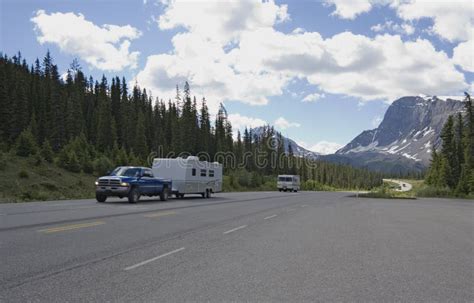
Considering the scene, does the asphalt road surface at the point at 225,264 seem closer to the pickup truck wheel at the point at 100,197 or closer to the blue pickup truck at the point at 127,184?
the blue pickup truck at the point at 127,184

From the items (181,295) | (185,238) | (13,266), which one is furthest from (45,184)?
(181,295)

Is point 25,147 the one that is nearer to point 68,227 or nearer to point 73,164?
point 73,164

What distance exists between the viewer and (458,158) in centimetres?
8188

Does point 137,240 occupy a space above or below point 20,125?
below

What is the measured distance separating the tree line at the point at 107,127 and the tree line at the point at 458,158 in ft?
108

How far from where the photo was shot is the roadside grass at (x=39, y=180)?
119 ft

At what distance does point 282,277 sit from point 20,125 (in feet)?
286

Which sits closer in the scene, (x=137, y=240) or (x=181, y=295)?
(x=181, y=295)

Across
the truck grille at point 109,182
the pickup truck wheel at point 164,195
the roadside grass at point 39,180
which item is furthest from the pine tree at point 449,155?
the truck grille at point 109,182

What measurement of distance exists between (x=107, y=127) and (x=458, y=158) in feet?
247

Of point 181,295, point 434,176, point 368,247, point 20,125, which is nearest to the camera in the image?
point 181,295

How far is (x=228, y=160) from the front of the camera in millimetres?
127312

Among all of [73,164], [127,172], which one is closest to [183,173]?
[127,172]

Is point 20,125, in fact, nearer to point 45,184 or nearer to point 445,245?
point 45,184
